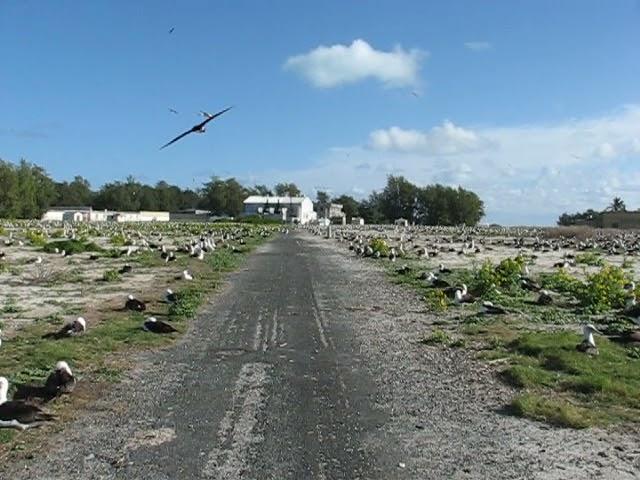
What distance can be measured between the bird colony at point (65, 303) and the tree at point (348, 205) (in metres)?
154

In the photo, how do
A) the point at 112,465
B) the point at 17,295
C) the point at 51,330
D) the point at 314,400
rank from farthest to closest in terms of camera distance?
1. the point at 17,295
2. the point at 51,330
3. the point at 314,400
4. the point at 112,465

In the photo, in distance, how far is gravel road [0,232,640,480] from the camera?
20.3 feet

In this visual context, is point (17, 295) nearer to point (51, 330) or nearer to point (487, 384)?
point (51, 330)

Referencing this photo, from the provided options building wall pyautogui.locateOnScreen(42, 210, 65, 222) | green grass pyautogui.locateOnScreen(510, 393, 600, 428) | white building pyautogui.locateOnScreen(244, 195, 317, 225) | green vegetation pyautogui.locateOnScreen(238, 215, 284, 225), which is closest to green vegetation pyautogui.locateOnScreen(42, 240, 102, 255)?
green grass pyautogui.locateOnScreen(510, 393, 600, 428)

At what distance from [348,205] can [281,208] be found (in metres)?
29.3

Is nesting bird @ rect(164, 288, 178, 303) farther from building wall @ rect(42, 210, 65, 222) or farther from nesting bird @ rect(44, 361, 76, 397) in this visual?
building wall @ rect(42, 210, 65, 222)

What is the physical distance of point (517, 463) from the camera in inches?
254

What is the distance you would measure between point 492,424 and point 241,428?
100 inches

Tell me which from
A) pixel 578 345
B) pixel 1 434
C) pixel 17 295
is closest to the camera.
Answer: pixel 1 434

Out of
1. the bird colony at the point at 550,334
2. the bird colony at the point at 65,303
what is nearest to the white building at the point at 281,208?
the bird colony at the point at 65,303

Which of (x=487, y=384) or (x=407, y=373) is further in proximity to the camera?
(x=407, y=373)

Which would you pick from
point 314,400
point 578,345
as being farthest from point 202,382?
point 578,345

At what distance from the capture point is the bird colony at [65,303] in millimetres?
8148

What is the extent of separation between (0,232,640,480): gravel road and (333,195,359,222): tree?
576ft
